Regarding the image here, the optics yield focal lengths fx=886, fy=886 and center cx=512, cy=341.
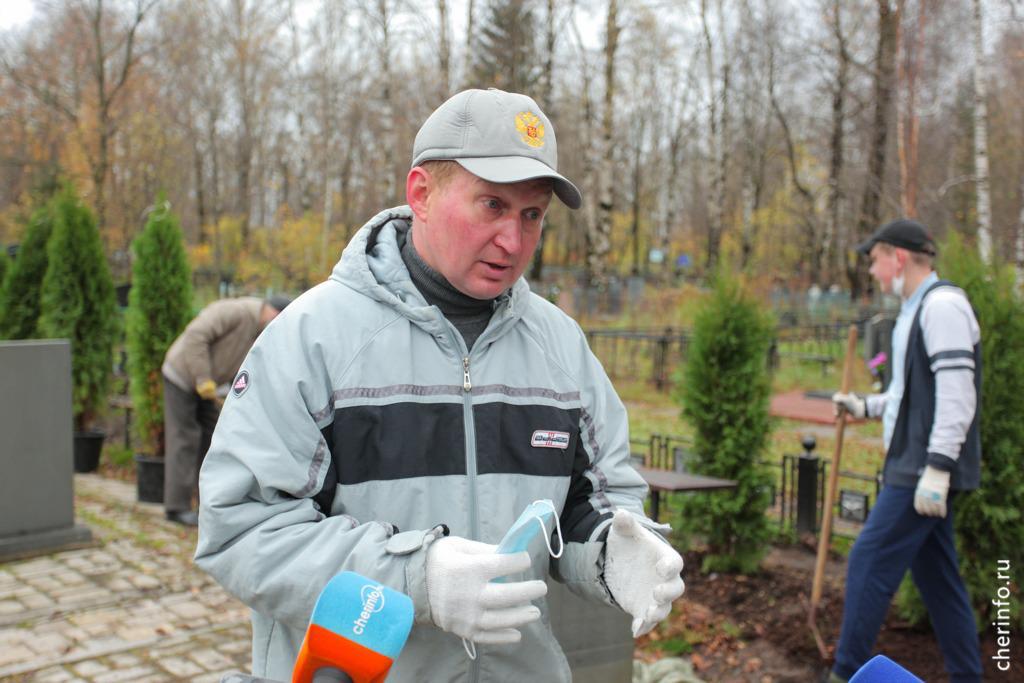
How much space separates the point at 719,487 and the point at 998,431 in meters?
1.46

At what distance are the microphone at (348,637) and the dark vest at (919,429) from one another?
3.37m

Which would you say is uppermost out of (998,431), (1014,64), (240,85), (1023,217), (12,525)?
(240,85)

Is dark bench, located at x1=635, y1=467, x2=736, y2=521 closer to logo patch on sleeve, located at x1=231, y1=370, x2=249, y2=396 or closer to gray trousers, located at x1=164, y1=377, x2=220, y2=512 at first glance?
logo patch on sleeve, located at x1=231, y1=370, x2=249, y2=396

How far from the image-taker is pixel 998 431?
15.2 ft

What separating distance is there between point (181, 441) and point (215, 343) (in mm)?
846

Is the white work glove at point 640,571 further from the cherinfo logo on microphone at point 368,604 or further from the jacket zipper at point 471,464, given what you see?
the cherinfo logo on microphone at point 368,604

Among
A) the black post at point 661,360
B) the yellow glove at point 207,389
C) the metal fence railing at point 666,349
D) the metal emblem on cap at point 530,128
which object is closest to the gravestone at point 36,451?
the yellow glove at point 207,389

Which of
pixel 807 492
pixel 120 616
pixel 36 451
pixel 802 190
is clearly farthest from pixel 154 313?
pixel 802 190

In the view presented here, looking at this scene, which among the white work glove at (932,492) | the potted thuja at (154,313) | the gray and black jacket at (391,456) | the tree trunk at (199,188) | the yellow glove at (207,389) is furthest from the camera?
the tree trunk at (199,188)

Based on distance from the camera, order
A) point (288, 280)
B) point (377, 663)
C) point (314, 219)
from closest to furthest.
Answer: point (377, 663) < point (288, 280) < point (314, 219)

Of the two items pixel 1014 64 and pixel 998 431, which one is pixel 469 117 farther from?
pixel 1014 64

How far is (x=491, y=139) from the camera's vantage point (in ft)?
5.99

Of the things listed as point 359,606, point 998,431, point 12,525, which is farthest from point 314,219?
point 359,606

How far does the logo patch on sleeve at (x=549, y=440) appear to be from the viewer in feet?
6.31
